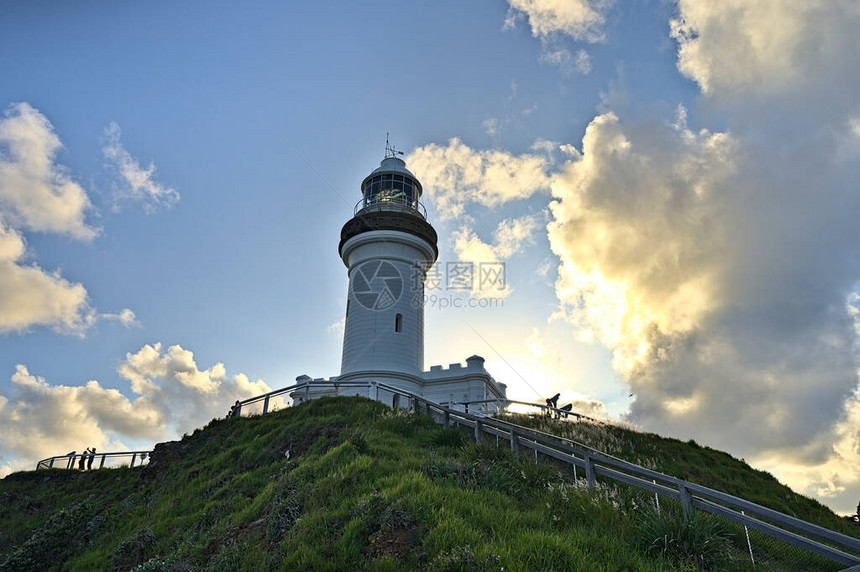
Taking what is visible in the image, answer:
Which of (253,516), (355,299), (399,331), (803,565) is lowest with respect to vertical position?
(803,565)

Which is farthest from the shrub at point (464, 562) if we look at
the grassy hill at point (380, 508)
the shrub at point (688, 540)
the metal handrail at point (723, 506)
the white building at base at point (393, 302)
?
the white building at base at point (393, 302)

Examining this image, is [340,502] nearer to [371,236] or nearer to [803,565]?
[803,565]

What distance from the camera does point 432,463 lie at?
10281 millimetres

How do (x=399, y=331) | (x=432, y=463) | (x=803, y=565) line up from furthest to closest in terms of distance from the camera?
(x=399, y=331) < (x=432, y=463) < (x=803, y=565)

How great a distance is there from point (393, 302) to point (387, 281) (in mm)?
1194

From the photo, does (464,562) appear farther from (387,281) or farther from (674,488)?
(387,281)

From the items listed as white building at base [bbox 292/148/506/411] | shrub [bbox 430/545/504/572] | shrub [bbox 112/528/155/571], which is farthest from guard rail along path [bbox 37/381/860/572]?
shrub [bbox 112/528/155/571]

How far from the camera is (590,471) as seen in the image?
912 centimetres

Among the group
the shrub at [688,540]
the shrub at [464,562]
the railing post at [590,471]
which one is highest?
the railing post at [590,471]

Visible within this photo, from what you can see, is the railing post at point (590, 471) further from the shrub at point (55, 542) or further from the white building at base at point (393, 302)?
the white building at base at point (393, 302)

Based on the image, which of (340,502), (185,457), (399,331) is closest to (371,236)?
(399,331)

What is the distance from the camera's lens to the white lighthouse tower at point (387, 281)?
2604cm

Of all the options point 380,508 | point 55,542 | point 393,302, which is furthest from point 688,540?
point 393,302

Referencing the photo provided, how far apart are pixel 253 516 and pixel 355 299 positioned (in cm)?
1787
